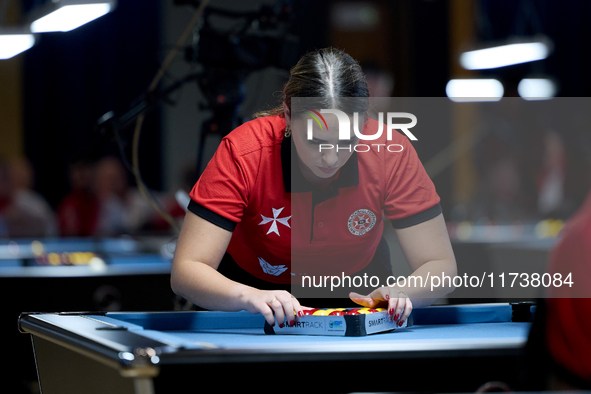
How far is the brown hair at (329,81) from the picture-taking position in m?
1.47

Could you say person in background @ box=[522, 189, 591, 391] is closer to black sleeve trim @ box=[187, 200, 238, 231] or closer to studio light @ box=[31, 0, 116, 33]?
black sleeve trim @ box=[187, 200, 238, 231]

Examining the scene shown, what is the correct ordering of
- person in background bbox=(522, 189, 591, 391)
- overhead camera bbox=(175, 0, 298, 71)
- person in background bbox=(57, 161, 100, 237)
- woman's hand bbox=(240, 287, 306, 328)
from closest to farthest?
person in background bbox=(522, 189, 591, 391), woman's hand bbox=(240, 287, 306, 328), overhead camera bbox=(175, 0, 298, 71), person in background bbox=(57, 161, 100, 237)

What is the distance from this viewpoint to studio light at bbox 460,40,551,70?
5430 millimetres

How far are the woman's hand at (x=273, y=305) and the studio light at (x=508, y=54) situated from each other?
184 inches

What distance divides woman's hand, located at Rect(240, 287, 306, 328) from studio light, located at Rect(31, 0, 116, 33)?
7.46ft

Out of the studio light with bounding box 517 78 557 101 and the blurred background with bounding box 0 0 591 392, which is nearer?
the blurred background with bounding box 0 0 591 392

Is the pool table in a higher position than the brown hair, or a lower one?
lower

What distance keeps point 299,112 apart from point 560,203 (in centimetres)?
538

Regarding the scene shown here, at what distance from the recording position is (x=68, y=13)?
3.33 m

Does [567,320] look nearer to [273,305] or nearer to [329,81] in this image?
[273,305]

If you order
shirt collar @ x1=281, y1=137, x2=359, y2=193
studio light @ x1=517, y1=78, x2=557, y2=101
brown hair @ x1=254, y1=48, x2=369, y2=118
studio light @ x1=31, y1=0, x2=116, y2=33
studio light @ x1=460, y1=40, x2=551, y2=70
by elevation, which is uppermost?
studio light @ x1=460, y1=40, x2=551, y2=70

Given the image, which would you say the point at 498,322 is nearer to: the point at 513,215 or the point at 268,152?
the point at 268,152

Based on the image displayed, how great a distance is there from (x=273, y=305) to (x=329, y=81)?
1.75 feet

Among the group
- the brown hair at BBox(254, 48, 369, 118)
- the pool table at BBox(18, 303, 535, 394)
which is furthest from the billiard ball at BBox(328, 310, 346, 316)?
the brown hair at BBox(254, 48, 369, 118)
